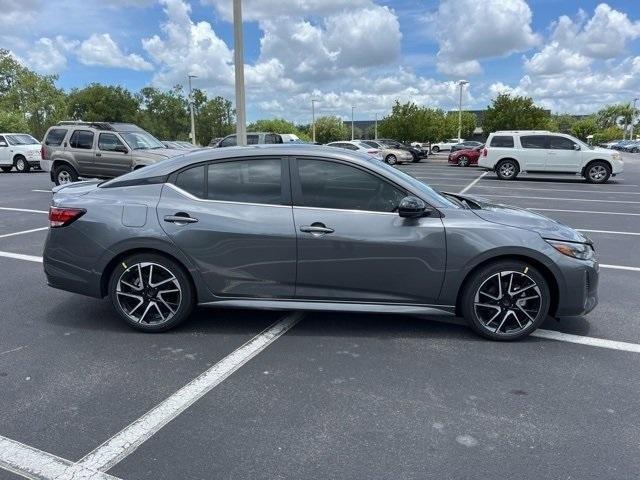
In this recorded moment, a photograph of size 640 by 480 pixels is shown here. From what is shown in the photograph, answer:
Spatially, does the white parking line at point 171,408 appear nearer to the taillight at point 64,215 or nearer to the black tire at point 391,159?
the taillight at point 64,215

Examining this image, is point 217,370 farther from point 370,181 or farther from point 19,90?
point 19,90

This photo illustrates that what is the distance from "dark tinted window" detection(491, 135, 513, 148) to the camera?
795 inches

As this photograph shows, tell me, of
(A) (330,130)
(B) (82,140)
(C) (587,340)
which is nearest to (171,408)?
(C) (587,340)

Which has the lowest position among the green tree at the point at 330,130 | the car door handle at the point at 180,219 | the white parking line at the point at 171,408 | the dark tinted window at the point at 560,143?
the white parking line at the point at 171,408

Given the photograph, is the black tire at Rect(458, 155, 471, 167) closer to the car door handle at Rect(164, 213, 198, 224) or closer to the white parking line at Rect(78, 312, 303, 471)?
the white parking line at Rect(78, 312, 303, 471)

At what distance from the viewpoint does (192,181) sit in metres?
4.24

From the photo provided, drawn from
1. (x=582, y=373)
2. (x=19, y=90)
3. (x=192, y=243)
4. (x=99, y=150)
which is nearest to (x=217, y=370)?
(x=192, y=243)

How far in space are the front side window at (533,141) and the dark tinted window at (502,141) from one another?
449 millimetres

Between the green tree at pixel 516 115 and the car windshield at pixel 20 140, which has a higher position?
the green tree at pixel 516 115

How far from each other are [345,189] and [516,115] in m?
38.7

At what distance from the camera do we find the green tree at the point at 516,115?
38.6m

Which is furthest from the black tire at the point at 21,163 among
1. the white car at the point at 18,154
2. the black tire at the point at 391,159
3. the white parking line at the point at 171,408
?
the white parking line at the point at 171,408

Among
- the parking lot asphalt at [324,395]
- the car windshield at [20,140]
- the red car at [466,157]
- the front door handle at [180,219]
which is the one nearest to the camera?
the parking lot asphalt at [324,395]

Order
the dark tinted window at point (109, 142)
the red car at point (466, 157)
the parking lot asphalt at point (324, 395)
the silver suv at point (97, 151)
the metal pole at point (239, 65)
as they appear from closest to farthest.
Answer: the parking lot asphalt at point (324, 395) < the metal pole at point (239, 65) < the silver suv at point (97, 151) < the dark tinted window at point (109, 142) < the red car at point (466, 157)
